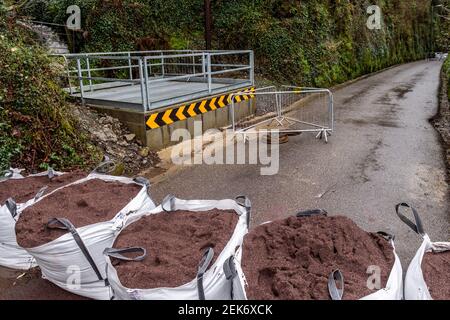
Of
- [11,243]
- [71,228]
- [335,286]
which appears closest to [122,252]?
[71,228]

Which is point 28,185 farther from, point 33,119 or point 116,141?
point 116,141

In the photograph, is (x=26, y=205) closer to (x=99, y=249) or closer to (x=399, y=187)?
(x=99, y=249)

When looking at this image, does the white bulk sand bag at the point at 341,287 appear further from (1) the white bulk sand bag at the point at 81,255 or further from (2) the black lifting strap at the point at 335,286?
(1) the white bulk sand bag at the point at 81,255

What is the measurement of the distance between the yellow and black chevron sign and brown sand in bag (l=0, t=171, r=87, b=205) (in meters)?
2.73

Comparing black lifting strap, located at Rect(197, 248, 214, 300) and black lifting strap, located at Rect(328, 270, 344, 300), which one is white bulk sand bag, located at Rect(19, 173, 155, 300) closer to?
black lifting strap, located at Rect(197, 248, 214, 300)

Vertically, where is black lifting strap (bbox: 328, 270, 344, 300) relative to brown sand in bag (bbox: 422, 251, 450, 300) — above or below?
above

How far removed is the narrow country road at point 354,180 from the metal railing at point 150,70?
6.66 ft

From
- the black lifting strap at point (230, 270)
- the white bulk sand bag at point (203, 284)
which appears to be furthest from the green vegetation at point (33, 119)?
the black lifting strap at point (230, 270)

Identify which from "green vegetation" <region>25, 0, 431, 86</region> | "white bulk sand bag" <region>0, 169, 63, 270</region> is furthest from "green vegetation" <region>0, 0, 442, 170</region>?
"white bulk sand bag" <region>0, 169, 63, 270</region>

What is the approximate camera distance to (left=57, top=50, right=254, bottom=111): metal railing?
6977mm

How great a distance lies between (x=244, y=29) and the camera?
1356cm

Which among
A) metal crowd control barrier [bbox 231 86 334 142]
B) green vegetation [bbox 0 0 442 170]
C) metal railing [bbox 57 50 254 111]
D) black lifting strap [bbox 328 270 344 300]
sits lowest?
metal crowd control barrier [bbox 231 86 334 142]

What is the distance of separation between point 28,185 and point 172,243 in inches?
77.8
